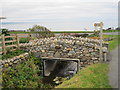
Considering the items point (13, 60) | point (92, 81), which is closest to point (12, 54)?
point (13, 60)

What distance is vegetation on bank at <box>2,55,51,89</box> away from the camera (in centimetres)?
877

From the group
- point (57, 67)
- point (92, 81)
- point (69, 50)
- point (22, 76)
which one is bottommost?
point (57, 67)

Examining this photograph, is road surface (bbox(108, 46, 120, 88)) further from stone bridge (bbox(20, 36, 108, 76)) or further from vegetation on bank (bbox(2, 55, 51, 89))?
vegetation on bank (bbox(2, 55, 51, 89))

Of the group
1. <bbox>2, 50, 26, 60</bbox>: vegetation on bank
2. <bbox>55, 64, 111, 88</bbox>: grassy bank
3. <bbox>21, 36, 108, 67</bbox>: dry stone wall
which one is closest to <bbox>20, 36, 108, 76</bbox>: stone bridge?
<bbox>21, 36, 108, 67</bbox>: dry stone wall

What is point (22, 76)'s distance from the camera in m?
9.21

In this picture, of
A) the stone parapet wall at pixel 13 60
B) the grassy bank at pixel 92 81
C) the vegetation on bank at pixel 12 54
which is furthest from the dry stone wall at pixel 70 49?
the grassy bank at pixel 92 81

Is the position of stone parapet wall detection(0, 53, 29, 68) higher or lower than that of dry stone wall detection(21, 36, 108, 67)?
lower

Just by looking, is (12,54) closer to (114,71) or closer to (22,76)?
(22,76)

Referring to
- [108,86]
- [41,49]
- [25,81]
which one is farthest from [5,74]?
[108,86]

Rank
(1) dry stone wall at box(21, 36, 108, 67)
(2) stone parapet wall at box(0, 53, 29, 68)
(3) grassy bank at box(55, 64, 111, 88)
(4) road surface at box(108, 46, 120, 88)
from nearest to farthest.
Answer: (3) grassy bank at box(55, 64, 111, 88) → (4) road surface at box(108, 46, 120, 88) → (2) stone parapet wall at box(0, 53, 29, 68) → (1) dry stone wall at box(21, 36, 108, 67)

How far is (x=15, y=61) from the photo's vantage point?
396 inches

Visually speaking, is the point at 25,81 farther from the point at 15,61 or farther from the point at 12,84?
the point at 15,61

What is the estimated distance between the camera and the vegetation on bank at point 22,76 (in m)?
8.77

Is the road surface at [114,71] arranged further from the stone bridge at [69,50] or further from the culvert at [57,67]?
the culvert at [57,67]
